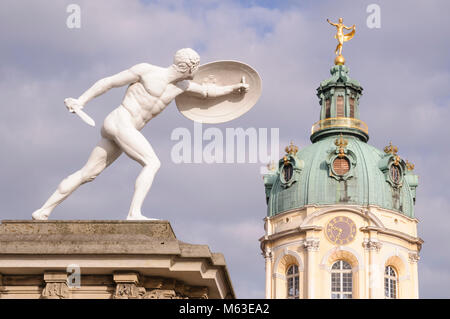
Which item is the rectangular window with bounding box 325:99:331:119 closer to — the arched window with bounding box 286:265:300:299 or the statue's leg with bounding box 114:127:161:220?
the arched window with bounding box 286:265:300:299

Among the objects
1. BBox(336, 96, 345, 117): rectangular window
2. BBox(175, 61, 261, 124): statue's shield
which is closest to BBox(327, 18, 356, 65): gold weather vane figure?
BBox(336, 96, 345, 117): rectangular window

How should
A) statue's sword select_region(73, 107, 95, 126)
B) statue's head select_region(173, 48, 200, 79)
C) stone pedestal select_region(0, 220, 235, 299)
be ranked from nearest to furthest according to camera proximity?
stone pedestal select_region(0, 220, 235, 299)
statue's sword select_region(73, 107, 95, 126)
statue's head select_region(173, 48, 200, 79)

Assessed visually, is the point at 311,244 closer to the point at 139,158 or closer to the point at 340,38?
the point at 340,38

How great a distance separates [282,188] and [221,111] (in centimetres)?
5973

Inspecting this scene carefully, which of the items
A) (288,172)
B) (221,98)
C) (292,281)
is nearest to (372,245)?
(292,281)

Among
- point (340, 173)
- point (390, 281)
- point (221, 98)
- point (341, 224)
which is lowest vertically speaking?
point (221, 98)

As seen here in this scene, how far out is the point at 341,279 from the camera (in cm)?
7556

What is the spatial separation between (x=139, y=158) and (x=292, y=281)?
6046cm

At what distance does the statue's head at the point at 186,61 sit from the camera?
56.6 ft

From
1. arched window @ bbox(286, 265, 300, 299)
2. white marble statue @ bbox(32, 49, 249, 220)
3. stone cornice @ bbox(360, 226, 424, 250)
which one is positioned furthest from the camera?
arched window @ bbox(286, 265, 300, 299)

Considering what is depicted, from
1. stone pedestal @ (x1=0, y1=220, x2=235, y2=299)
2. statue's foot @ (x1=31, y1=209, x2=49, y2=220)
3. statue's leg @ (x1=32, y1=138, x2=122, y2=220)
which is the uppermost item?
statue's leg @ (x1=32, y1=138, x2=122, y2=220)

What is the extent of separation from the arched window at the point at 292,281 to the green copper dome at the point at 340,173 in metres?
4.02

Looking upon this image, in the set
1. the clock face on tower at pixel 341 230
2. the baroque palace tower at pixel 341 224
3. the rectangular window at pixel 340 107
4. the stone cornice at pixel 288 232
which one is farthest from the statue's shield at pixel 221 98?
the rectangular window at pixel 340 107

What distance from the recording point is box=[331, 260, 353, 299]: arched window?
7481cm
